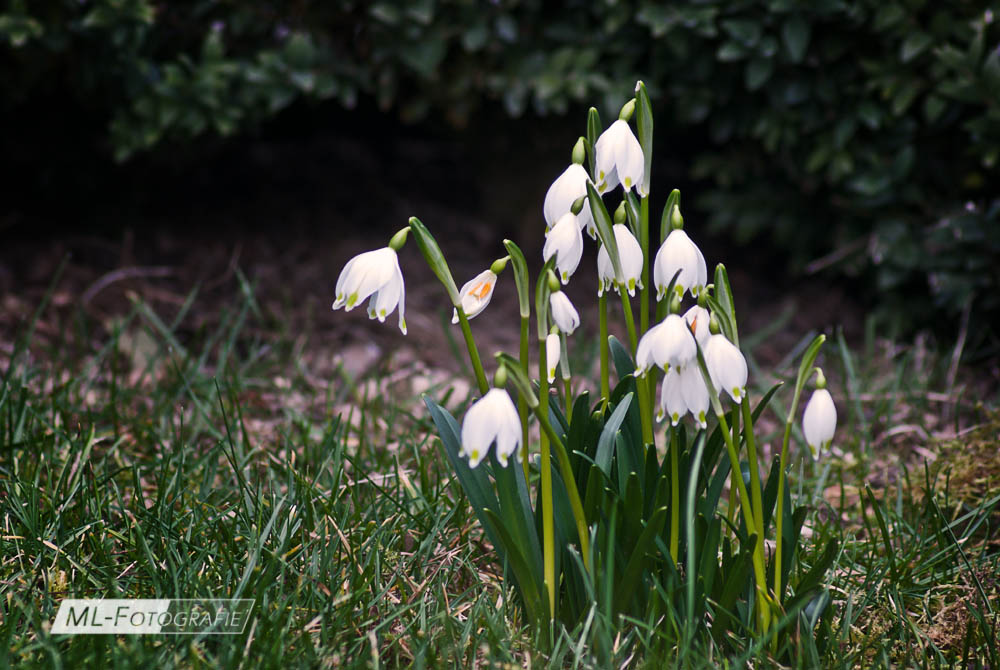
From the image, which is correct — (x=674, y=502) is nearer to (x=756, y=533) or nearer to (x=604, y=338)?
(x=756, y=533)

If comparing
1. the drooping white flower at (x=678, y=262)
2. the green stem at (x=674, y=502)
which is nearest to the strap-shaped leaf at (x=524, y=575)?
the green stem at (x=674, y=502)

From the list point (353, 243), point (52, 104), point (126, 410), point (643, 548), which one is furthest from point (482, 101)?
point (643, 548)

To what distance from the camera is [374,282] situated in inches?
50.0

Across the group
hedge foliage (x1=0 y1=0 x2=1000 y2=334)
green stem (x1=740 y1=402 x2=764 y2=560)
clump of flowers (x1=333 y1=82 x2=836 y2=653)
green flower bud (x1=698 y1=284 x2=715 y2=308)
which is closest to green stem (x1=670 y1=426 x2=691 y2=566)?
clump of flowers (x1=333 y1=82 x2=836 y2=653)

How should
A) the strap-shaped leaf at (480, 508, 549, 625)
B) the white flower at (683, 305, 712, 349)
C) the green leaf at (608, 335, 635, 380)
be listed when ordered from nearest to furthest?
the white flower at (683, 305, 712, 349) < the strap-shaped leaf at (480, 508, 549, 625) < the green leaf at (608, 335, 635, 380)

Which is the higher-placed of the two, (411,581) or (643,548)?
(643,548)

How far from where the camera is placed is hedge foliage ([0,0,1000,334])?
2.77 meters

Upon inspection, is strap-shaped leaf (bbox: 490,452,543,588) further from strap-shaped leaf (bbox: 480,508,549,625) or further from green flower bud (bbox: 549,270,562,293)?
green flower bud (bbox: 549,270,562,293)

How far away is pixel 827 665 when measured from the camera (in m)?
1.42

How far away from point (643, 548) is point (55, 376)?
1664 millimetres

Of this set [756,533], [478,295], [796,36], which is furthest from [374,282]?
[796,36]

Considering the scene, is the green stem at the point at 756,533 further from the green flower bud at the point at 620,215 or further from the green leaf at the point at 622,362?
the green flower bud at the point at 620,215

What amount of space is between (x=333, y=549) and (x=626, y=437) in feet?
1.89

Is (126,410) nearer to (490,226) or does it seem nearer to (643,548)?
(643,548)
